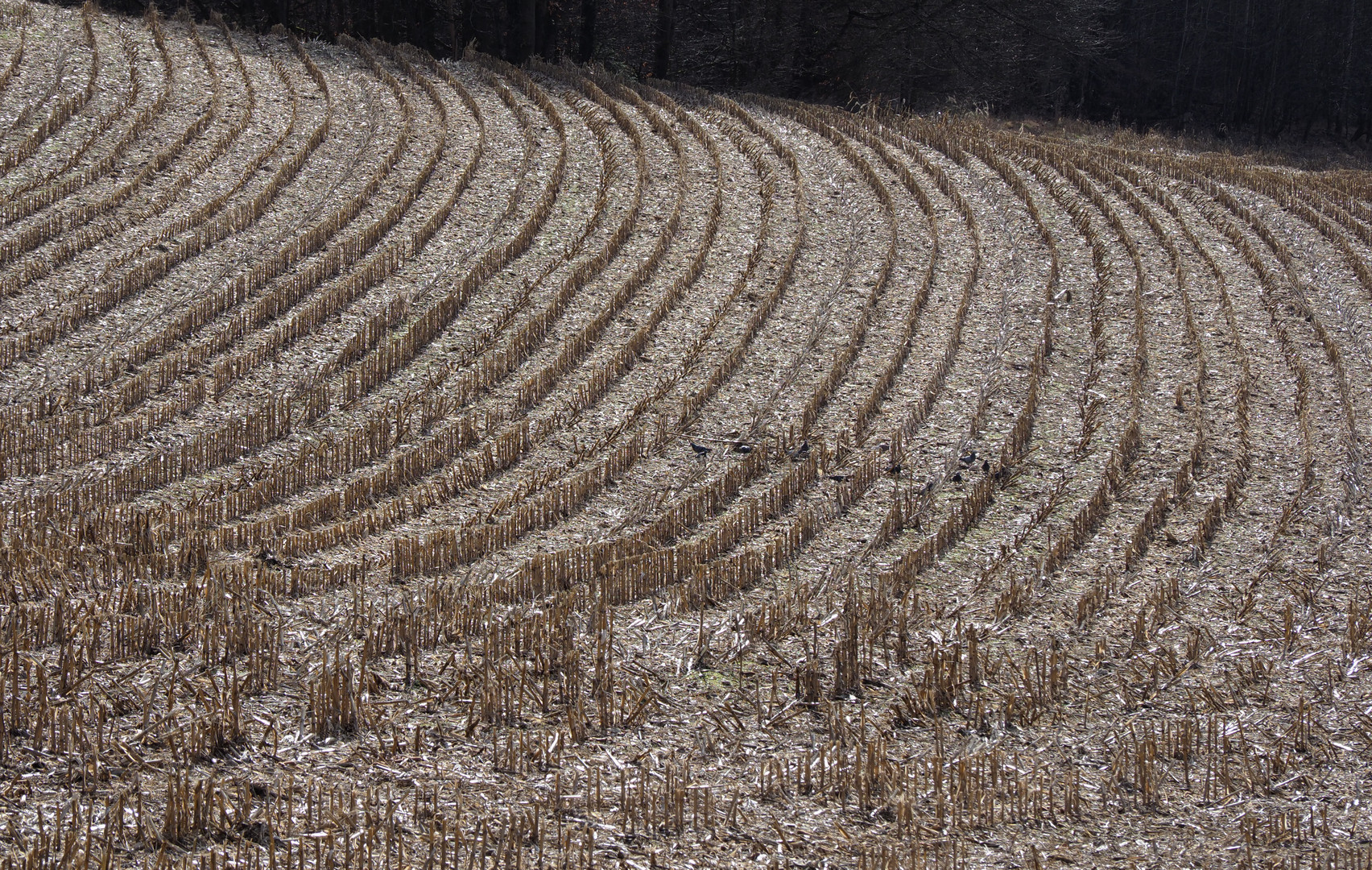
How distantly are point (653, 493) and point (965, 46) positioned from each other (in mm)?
23367

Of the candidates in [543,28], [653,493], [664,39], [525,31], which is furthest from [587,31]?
[653,493]

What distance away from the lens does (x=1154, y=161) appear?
64.5 feet

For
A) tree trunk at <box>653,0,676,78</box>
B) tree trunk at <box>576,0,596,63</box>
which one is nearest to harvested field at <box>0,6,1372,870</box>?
tree trunk at <box>653,0,676,78</box>

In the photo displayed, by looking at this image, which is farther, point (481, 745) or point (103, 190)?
point (103, 190)

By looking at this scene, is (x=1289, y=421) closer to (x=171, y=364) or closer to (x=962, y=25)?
(x=171, y=364)

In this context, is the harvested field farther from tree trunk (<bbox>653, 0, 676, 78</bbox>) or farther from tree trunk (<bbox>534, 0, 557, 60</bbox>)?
tree trunk (<bbox>534, 0, 557, 60</bbox>)

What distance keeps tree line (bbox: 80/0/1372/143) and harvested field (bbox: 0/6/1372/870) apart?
9896 millimetres

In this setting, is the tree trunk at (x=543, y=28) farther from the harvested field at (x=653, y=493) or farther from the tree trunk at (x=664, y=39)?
the harvested field at (x=653, y=493)

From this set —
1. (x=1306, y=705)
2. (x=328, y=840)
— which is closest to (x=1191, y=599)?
(x=1306, y=705)

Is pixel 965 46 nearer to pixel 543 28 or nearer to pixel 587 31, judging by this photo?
pixel 587 31

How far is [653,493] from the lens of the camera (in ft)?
31.4

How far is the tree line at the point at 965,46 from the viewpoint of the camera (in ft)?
96.4

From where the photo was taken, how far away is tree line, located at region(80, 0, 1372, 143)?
96.4 ft

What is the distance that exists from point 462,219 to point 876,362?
18.9ft
